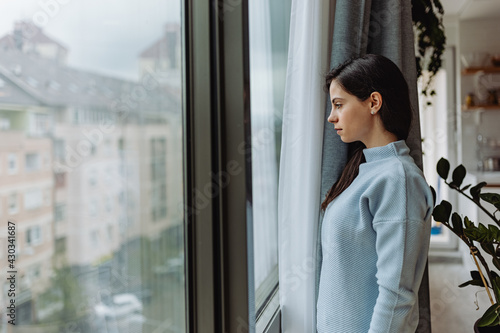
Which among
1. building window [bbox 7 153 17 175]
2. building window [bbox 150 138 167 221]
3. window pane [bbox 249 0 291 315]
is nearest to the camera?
building window [bbox 7 153 17 175]

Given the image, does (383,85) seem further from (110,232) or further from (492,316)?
(492,316)

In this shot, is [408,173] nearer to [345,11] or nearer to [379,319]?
[379,319]

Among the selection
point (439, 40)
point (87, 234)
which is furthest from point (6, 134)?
point (439, 40)

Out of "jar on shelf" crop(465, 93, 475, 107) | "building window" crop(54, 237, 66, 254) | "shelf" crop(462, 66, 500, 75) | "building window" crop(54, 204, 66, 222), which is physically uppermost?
"shelf" crop(462, 66, 500, 75)

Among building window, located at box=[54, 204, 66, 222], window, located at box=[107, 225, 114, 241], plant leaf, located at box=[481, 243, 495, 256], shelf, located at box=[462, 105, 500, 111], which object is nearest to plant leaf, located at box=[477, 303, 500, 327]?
Answer: plant leaf, located at box=[481, 243, 495, 256]

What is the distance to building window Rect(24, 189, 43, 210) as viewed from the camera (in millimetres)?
706

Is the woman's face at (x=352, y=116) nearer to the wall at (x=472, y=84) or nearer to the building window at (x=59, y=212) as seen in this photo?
the building window at (x=59, y=212)

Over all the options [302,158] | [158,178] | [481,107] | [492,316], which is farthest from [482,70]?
[158,178]

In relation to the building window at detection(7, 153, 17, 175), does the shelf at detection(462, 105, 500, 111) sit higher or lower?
higher

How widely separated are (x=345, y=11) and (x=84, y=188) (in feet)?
3.02

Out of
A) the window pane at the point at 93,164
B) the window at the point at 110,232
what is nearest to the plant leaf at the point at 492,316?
the window pane at the point at 93,164

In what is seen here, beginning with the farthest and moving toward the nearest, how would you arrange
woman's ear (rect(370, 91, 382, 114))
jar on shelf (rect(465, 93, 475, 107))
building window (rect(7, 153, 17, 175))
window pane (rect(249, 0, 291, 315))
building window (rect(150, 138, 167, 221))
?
jar on shelf (rect(465, 93, 475, 107))
window pane (rect(249, 0, 291, 315))
woman's ear (rect(370, 91, 382, 114))
building window (rect(150, 138, 167, 221))
building window (rect(7, 153, 17, 175))

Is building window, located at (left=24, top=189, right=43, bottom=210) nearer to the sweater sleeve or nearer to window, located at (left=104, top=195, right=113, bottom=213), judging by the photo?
window, located at (left=104, top=195, right=113, bottom=213)

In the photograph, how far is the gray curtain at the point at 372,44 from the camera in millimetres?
1341
